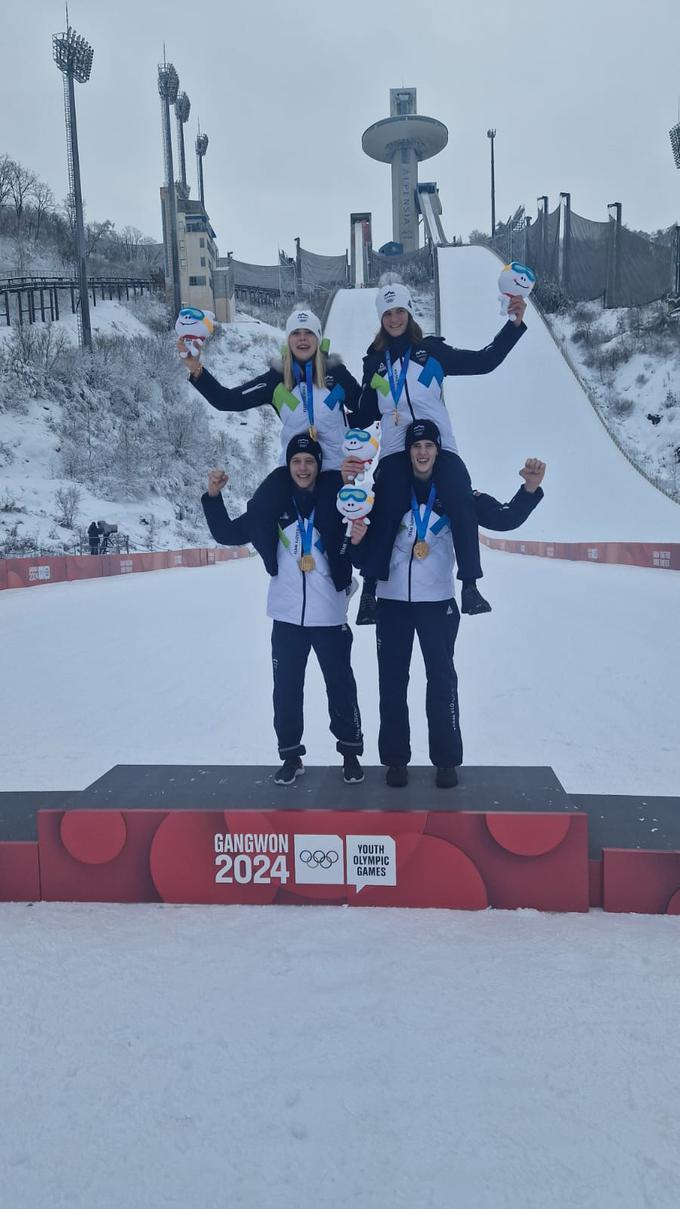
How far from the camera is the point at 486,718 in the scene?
17.2ft

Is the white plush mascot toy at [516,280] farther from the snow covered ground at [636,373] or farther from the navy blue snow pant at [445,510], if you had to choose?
the snow covered ground at [636,373]

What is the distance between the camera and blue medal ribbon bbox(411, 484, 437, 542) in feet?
10.5

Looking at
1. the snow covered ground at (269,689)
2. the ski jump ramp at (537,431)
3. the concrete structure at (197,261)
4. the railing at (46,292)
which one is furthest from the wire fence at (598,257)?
the snow covered ground at (269,689)

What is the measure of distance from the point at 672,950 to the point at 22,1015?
6.53ft

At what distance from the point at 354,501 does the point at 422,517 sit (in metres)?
0.36

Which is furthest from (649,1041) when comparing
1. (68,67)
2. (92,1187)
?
(68,67)

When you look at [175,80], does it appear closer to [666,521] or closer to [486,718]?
[666,521]

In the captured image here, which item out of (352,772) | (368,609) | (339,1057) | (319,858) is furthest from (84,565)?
(339,1057)

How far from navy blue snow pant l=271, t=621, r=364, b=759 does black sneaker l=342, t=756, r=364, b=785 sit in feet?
0.13

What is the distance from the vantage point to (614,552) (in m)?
15.1

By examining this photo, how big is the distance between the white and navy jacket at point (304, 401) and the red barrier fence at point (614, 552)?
11.1 metres

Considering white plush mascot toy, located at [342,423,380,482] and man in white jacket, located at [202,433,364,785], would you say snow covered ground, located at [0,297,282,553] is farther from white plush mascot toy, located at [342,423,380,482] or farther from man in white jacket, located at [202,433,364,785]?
white plush mascot toy, located at [342,423,380,482]

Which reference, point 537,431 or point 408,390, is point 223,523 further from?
point 537,431

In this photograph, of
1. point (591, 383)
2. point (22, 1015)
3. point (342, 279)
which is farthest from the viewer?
point (342, 279)
